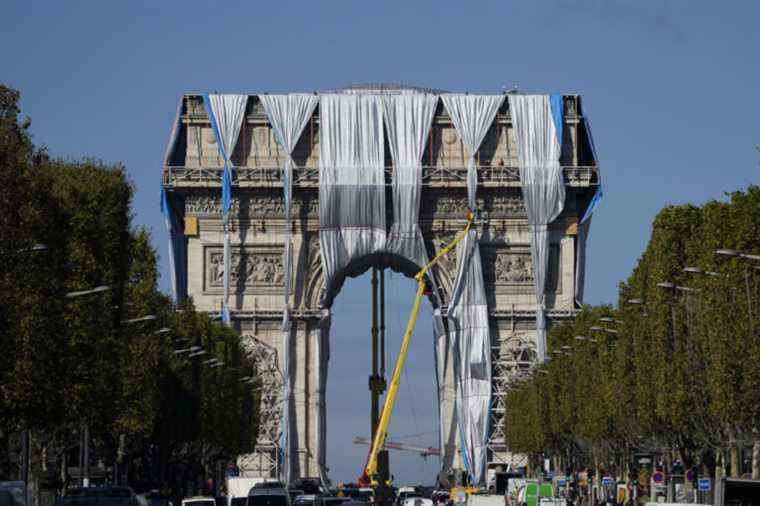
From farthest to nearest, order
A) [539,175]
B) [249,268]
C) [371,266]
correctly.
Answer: [371,266]
[249,268]
[539,175]

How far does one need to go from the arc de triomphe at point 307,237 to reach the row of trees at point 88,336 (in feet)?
95.6

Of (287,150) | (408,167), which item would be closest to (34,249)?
(287,150)

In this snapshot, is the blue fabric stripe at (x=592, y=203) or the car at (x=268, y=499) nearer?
the car at (x=268, y=499)

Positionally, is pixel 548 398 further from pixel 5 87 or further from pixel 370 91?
pixel 5 87

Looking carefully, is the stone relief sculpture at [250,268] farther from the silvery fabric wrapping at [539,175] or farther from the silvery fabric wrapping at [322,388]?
the silvery fabric wrapping at [539,175]

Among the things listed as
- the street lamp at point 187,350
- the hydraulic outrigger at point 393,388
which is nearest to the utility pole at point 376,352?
the hydraulic outrigger at point 393,388

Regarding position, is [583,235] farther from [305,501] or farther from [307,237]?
[305,501]

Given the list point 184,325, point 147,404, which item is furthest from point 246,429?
point 147,404

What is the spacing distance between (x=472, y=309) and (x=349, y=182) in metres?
12.0

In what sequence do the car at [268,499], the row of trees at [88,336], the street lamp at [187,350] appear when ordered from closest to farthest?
the row of trees at [88,336], the car at [268,499], the street lamp at [187,350]

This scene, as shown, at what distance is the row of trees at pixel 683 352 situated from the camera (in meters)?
74.7

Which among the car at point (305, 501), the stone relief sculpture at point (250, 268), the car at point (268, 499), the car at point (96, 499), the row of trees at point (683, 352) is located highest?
the stone relief sculpture at point (250, 268)

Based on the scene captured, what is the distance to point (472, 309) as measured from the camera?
148750 mm

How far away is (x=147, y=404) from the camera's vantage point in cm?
8794
